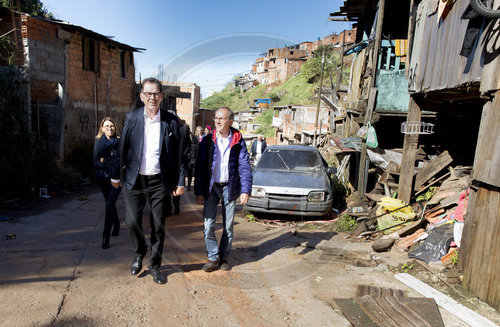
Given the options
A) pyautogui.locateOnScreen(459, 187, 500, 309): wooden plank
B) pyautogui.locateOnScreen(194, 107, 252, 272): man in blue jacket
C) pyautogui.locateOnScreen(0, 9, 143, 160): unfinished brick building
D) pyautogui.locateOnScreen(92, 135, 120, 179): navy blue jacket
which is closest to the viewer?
pyautogui.locateOnScreen(459, 187, 500, 309): wooden plank

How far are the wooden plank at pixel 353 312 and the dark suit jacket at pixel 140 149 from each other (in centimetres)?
208

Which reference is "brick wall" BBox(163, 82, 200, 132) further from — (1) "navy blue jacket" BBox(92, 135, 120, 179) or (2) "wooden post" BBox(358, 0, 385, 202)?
(1) "navy blue jacket" BBox(92, 135, 120, 179)

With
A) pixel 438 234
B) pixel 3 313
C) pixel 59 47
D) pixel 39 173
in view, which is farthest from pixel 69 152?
pixel 438 234

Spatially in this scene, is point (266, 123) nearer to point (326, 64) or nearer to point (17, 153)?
point (326, 64)

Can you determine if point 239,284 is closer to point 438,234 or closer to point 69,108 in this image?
point 438,234

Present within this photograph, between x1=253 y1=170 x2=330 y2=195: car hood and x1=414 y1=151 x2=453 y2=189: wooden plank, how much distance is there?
1757mm

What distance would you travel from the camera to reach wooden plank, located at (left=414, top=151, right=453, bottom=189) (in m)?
6.33

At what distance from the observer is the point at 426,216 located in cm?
544

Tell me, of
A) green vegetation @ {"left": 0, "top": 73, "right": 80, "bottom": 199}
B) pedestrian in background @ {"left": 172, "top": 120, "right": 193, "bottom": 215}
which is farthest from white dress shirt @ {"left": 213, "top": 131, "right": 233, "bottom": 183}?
green vegetation @ {"left": 0, "top": 73, "right": 80, "bottom": 199}

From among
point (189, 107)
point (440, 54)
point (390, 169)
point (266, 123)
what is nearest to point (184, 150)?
point (440, 54)

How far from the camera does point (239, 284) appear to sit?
150 inches

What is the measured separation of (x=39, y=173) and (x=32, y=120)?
1913 millimetres

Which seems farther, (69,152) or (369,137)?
(69,152)

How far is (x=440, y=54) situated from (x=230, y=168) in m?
3.82
